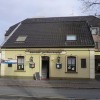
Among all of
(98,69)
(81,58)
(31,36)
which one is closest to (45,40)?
(31,36)

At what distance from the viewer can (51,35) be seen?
4625 cm

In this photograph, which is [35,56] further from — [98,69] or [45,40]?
[98,69]

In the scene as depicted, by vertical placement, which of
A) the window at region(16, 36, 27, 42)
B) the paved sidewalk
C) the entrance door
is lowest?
the paved sidewalk

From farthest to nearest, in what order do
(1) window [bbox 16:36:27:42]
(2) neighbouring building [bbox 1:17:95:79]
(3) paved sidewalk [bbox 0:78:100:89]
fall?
(1) window [bbox 16:36:27:42], (2) neighbouring building [bbox 1:17:95:79], (3) paved sidewalk [bbox 0:78:100:89]

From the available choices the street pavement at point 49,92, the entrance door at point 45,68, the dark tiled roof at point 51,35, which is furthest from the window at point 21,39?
the street pavement at point 49,92

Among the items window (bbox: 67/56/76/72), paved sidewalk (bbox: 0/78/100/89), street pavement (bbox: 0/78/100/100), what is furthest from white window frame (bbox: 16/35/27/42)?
street pavement (bbox: 0/78/100/100)

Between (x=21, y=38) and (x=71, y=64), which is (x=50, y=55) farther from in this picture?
(x=21, y=38)

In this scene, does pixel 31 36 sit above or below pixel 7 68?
above

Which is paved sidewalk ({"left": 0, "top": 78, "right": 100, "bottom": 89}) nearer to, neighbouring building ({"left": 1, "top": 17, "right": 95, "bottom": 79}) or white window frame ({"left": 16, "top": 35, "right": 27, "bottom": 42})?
neighbouring building ({"left": 1, "top": 17, "right": 95, "bottom": 79})

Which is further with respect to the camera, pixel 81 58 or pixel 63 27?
pixel 63 27

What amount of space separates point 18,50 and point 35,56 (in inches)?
86.4

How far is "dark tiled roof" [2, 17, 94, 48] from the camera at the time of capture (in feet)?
143

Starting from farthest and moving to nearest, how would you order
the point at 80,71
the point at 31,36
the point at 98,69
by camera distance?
the point at 98,69, the point at 31,36, the point at 80,71

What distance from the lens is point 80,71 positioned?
42594 millimetres
